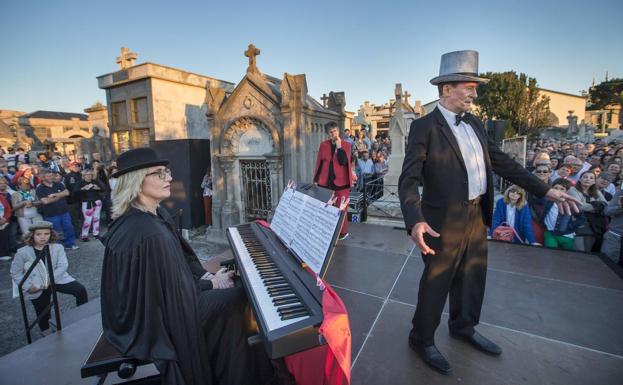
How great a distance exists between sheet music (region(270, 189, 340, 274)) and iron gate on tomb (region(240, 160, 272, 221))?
7.02 m

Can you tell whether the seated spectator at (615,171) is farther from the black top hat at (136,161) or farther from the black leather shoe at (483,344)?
the black top hat at (136,161)

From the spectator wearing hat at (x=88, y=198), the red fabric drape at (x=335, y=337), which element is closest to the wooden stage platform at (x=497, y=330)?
the red fabric drape at (x=335, y=337)

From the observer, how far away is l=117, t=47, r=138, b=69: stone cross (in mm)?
12109

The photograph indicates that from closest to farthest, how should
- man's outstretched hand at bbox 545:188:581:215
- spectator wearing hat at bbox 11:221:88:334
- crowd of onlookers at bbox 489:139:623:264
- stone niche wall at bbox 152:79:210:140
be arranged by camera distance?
man's outstretched hand at bbox 545:188:581:215 < spectator wearing hat at bbox 11:221:88:334 < crowd of onlookers at bbox 489:139:623:264 < stone niche wall at bbox 152:79:210:140

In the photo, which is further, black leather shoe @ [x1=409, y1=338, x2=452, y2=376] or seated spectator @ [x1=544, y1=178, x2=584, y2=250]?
seated spectator @ [x1=544, y1=178, x2=584, y2=250]

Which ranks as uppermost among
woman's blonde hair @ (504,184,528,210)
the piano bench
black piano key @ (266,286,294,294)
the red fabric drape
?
woman's blonde hair @ (504,184,528,210)

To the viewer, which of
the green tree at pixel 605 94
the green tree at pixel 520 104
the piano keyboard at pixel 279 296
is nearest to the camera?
the piano keyboard at pixel 279 296

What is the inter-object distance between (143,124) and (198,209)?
4088mm

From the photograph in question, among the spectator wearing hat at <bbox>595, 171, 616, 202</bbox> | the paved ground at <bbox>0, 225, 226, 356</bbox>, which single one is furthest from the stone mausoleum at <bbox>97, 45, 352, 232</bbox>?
the spectator wearing hat at <bbox>595, 171, 616, 202</bbox>

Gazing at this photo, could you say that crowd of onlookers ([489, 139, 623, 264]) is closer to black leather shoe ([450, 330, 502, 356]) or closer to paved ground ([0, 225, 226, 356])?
black leather shoe ([450, 330, 502, 356])

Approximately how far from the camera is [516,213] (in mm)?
4887

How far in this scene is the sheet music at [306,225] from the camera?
1863mm

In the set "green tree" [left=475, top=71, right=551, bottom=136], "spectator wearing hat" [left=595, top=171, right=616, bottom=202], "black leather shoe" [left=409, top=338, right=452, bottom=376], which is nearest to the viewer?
"black leather shoe" [left=409, top=338, right=452, bottom=376]

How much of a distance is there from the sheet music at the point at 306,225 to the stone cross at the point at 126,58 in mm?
13023
